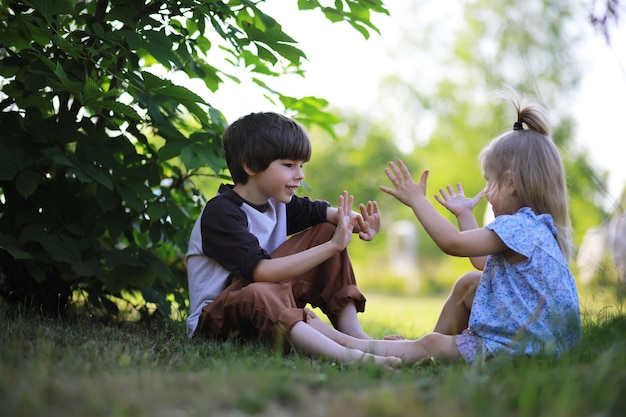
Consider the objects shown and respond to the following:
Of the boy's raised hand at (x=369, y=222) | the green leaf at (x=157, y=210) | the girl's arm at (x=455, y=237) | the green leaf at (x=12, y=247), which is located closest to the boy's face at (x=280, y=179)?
the boy's raised hand at (x=369, y=222)

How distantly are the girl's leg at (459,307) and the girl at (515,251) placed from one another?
0.23m

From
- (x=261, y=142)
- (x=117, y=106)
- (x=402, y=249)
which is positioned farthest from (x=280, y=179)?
(x=402, y=249)

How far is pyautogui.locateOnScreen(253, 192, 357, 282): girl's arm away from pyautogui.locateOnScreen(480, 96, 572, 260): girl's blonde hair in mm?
601

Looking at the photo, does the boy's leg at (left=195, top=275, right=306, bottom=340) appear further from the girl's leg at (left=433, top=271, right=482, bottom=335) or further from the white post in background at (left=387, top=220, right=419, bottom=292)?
the white post in background at (left=387, top=220, right=419, bottom=292)

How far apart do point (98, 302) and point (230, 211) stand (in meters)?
0.90

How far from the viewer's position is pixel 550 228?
8.23 ft

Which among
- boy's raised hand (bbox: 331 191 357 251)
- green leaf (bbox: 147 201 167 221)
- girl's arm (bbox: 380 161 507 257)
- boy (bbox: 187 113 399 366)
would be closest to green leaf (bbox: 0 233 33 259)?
green leaf (bbox: 147 201 167 221)

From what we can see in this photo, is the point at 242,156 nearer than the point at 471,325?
No

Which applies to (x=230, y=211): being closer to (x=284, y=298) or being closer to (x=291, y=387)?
(x=284, y=298)

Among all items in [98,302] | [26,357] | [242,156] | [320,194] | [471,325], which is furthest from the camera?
[320,194]

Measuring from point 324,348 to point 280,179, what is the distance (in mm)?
797

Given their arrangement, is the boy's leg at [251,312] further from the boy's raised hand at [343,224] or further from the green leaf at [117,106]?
the green leaf at [117,106]

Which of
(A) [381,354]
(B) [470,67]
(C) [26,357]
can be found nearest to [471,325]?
(A) [381,354]

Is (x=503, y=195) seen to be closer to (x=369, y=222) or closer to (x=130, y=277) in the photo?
(x=369, y=222)
